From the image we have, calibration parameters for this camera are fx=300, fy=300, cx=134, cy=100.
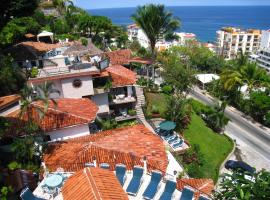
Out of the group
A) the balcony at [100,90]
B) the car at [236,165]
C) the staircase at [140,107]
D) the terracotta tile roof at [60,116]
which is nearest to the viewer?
the terracotta tile roof at [60,116]

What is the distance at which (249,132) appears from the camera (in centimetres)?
4619

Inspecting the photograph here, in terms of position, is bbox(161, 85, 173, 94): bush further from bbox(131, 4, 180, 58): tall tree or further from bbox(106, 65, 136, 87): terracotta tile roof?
bbox(106, 65, 136, 87): terracotta tile roof

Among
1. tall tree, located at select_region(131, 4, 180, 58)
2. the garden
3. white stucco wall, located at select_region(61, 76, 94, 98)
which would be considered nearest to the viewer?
the garden

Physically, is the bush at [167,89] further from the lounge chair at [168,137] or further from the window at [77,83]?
the window at [77,83]

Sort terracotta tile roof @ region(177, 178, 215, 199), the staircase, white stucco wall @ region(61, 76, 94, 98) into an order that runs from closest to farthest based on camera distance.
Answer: terracotta tile roof @ region(177, 178, 215, 199) → white stucco wall @ region(61, 76, 94, 98) → the staircase

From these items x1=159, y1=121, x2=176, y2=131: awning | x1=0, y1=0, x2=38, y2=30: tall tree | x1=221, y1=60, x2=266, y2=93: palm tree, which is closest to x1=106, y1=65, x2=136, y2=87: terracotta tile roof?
x1=159, y1=121, x2=176, y2=131: awning

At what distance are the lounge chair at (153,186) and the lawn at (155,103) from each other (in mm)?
19284

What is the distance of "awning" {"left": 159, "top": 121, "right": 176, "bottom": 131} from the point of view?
113 feet

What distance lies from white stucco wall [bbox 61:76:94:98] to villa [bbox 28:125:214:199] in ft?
20.5

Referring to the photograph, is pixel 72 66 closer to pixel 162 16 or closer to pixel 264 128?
pixel 162 16

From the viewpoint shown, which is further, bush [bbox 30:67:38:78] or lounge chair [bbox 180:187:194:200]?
bush [bbox 30:67:38:78]

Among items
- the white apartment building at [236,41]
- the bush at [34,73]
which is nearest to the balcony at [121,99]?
the bush at [34,73]

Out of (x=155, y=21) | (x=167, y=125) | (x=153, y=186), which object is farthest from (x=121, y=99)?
(x=153, y=186)

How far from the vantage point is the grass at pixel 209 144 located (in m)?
32.4
